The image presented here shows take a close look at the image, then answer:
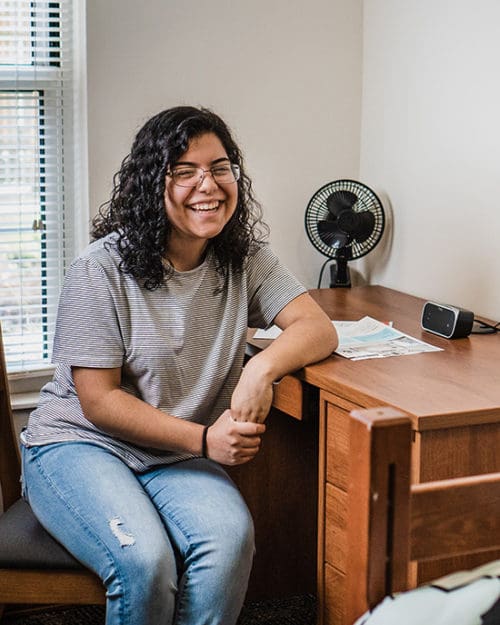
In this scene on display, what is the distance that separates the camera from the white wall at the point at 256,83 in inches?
106

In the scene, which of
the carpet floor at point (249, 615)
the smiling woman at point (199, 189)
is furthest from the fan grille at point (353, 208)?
the carpet floor at point (249, 615)

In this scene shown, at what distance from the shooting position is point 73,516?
6.06ft

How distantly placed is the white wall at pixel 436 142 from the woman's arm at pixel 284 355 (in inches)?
24.2

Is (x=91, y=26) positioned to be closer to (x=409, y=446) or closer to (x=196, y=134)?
(x=196, y=134)

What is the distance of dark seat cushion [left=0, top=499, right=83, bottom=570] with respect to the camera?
6.11 ft

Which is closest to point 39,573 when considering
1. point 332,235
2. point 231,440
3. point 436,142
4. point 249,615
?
point 231,440

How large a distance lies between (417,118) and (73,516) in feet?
5.03

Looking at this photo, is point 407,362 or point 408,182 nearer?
point 407,362

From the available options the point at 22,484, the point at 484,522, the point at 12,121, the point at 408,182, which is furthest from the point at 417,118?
the point at 484,522

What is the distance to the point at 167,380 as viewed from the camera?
6.57 ft

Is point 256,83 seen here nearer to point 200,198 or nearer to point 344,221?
point 344,221

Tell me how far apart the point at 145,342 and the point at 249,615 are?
90cm

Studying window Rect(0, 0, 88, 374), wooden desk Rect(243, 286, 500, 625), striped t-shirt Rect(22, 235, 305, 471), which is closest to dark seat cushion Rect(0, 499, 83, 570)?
striped t-shirt Rect(22, 235, 305, 471)

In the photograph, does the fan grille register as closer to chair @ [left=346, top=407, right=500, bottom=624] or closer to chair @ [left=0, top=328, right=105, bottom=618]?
chair @ [left=0, top=328, right=105, bottom=618]
